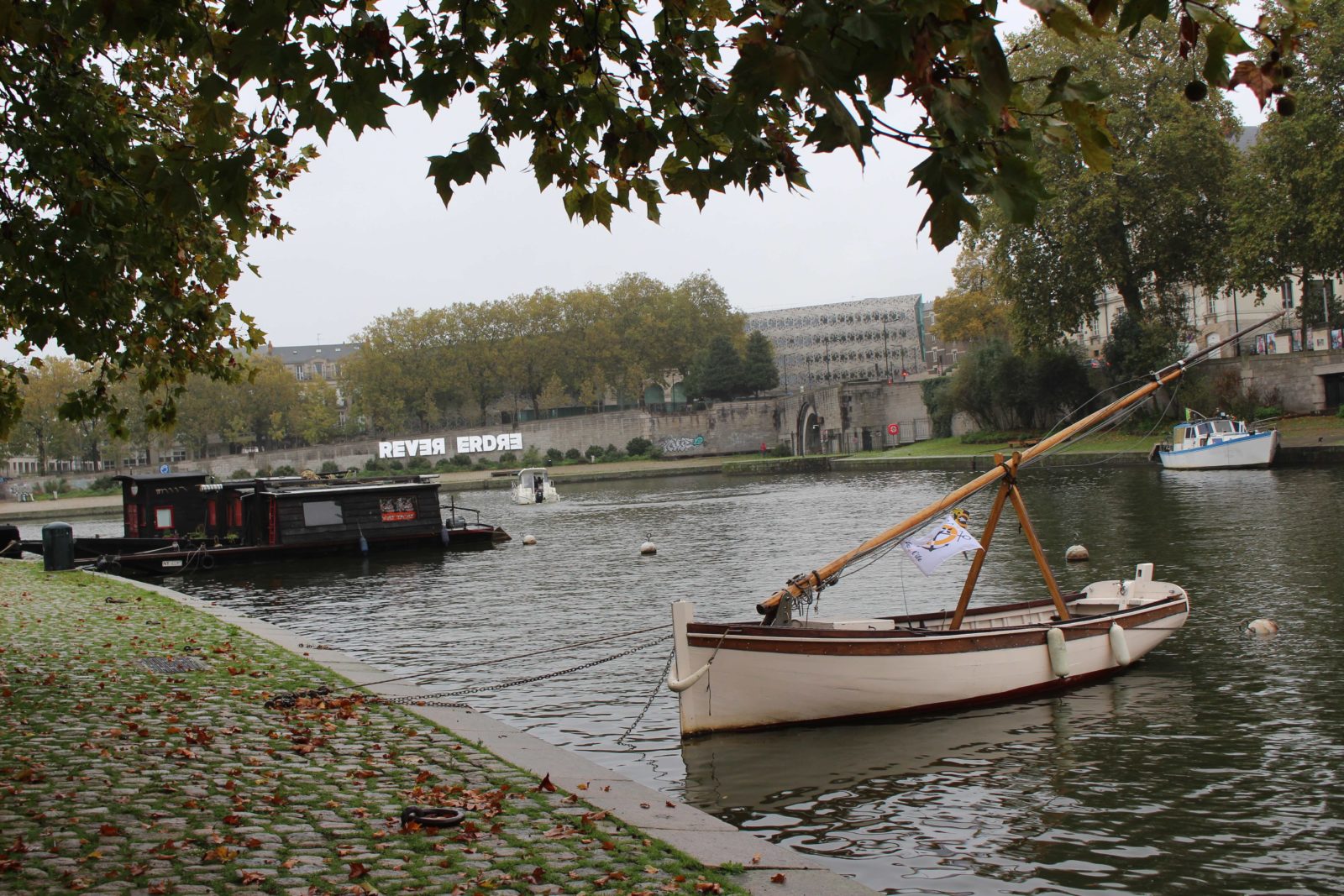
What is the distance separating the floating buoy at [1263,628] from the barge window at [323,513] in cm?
2663

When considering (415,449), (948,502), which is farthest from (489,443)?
(948,502)

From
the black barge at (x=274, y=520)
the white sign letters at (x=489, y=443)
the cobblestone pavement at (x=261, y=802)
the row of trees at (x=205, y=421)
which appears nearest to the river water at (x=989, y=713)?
the cobblestone pavement at (x=261, y=802)

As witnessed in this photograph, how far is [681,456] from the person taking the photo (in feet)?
345

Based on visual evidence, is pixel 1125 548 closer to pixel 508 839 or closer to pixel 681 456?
pixel 508 839

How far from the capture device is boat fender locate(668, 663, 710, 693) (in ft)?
38.7

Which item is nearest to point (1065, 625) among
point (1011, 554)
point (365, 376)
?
point (1011, 554)

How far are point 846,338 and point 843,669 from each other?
152651 millimetres

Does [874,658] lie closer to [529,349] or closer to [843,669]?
[843,669]

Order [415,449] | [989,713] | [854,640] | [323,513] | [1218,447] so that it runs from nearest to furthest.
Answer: [854,640], [989,713], [323,513], [1218,447], [415,449]

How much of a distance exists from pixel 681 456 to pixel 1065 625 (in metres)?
91.9

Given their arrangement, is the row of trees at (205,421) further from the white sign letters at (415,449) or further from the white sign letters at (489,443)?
the white sign letters at (489,443)

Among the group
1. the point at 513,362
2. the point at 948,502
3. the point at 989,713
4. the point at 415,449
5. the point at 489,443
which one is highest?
the point at 513,362

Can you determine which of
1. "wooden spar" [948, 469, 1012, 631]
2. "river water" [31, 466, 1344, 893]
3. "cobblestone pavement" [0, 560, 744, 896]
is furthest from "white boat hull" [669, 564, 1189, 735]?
"cobblestone pavement" [0, 560, 744, 896]

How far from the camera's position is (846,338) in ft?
531
